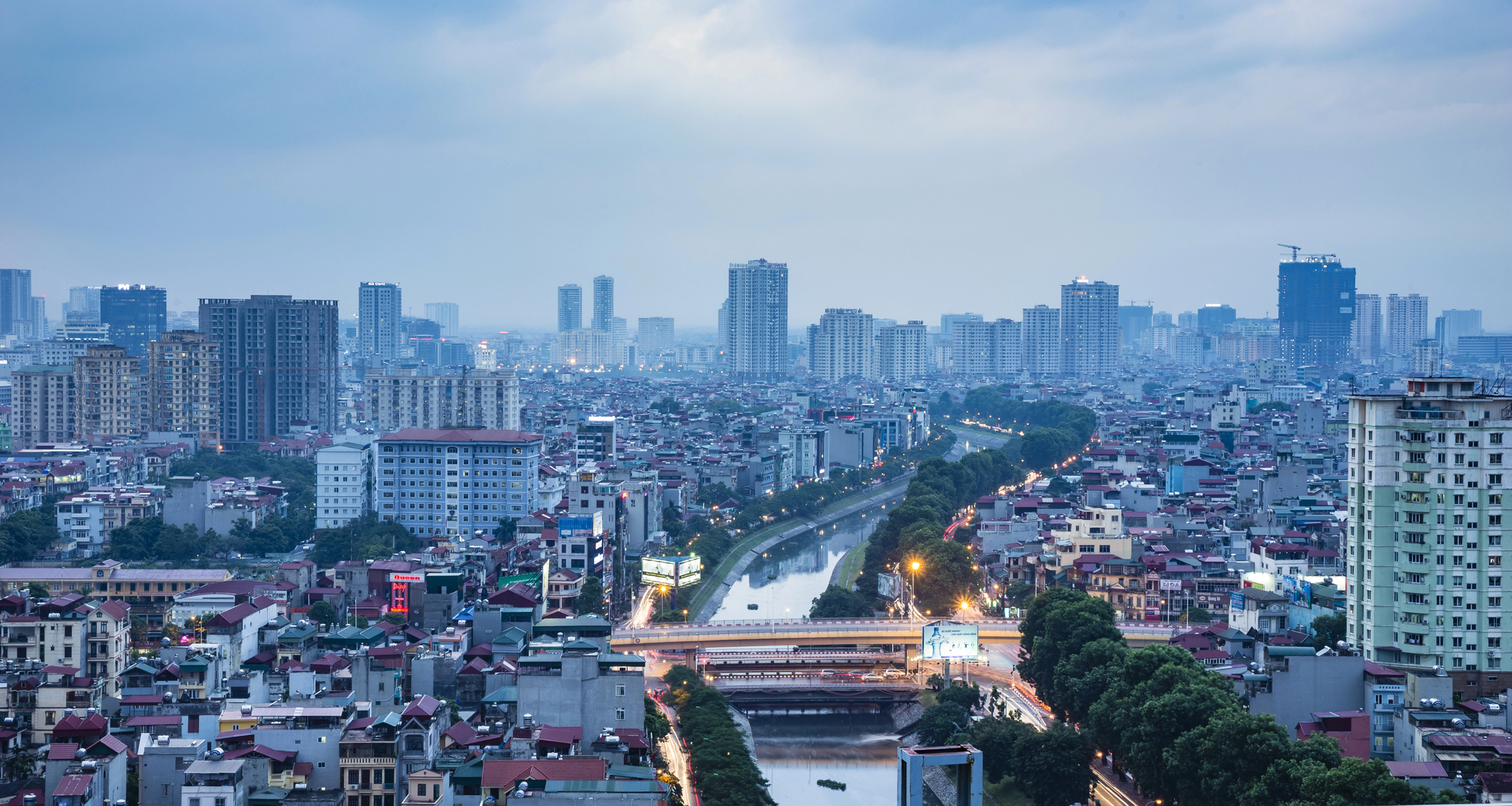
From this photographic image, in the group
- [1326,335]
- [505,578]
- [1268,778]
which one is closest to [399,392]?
[505,578]

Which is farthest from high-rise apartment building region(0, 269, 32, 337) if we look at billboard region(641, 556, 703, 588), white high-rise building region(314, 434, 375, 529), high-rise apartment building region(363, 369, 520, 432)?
billboard region(641, 556, 703, 588)

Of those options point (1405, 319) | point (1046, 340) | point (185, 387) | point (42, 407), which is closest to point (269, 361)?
Result: point (185, 387)

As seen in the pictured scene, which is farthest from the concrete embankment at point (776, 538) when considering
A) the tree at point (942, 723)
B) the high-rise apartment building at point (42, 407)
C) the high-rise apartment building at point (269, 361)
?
the high-rise apartment building at point (42, 407)

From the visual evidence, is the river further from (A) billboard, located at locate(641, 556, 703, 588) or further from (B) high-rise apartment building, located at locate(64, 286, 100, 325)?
(B) high-rise apartment building, located at locate(64, 286, 100, 325)

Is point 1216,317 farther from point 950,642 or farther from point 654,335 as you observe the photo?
point 950,642

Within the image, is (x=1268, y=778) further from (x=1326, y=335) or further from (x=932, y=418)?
(x=1326, y=335)

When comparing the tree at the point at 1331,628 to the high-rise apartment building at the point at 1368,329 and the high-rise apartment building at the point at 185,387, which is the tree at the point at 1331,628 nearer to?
the high-rise apartment building at the point at 185,387
